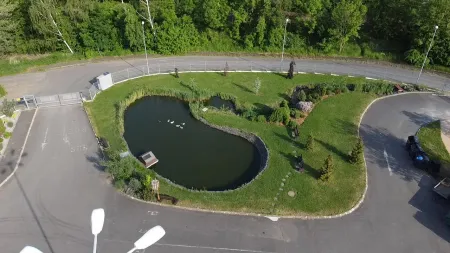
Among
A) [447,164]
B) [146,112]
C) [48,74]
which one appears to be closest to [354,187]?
[447,164]

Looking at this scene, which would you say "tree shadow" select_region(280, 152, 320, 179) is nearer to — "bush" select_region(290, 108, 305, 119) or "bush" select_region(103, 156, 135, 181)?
"bush" select_region(290, 108, 305, 119)

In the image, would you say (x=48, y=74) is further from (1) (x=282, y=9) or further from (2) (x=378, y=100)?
(2) (x=378, y=100)

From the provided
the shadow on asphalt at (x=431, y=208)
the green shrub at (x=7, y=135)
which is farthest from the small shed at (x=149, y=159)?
the shadow on asphalt at (x=431, y=208)

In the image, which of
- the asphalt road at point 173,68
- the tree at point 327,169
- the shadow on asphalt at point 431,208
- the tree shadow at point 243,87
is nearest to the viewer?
the shadow on asphalt at point 431,208

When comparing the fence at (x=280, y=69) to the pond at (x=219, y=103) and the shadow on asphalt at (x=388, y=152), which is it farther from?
the shadow on asphalt at (x=388, y=152)

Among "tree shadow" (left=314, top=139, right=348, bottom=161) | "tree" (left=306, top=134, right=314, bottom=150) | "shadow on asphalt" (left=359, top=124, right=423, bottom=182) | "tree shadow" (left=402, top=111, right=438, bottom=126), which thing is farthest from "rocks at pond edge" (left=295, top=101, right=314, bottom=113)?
"tree shadow" (left=402, top=111, right=438, bottom=126)

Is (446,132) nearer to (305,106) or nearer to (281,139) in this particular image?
(305,106)
